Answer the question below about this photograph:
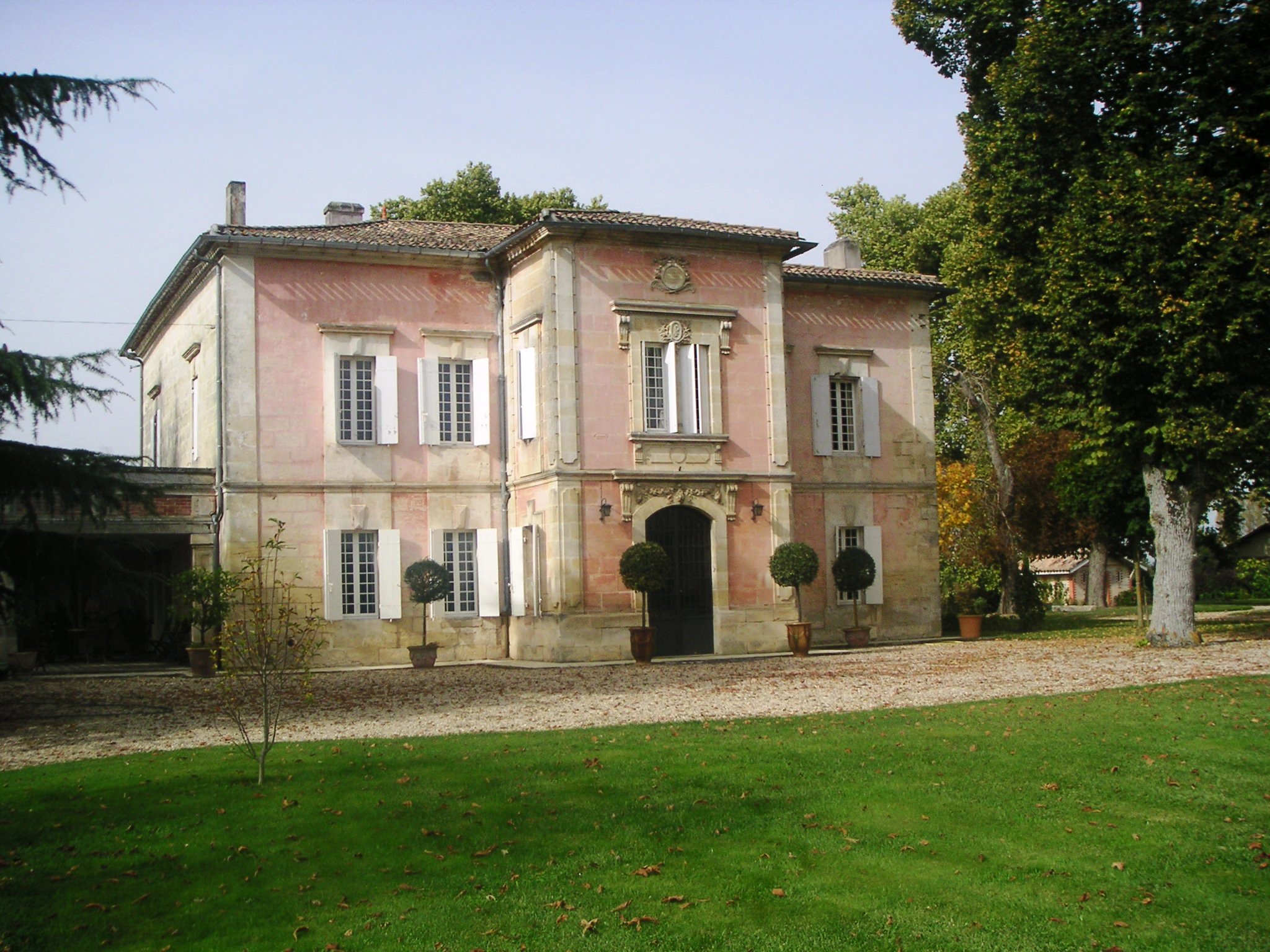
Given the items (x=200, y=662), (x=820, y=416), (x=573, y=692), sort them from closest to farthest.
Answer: (x=573, y=692) → (x=200, y=662) → (x=820, y=416)

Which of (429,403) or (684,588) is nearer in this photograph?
(684,588)

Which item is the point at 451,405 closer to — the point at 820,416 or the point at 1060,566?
the point at 820,416

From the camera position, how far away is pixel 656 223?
21.8 meters

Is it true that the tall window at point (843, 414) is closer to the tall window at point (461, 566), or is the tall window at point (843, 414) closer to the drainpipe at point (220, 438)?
the tall window at point (461, 566)

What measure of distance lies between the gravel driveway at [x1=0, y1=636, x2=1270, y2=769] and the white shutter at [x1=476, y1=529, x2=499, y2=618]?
134 cm

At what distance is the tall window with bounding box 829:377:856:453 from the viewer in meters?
24.7

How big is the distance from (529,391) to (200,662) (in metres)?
7.07

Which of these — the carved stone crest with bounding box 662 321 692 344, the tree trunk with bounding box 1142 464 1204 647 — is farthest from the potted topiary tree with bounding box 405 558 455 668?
the tree trunk with bounding box 1142 464 1204 647

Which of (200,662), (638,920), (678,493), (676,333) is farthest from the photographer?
(676,333)

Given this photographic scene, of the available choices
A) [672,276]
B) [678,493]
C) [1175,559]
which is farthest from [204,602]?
[1175,559]

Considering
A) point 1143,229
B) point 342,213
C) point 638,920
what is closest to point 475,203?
point 342,213

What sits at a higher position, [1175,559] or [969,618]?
[1175,559]

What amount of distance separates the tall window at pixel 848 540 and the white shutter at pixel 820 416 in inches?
61.9

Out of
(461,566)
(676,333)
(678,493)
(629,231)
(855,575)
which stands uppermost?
(629,231)
